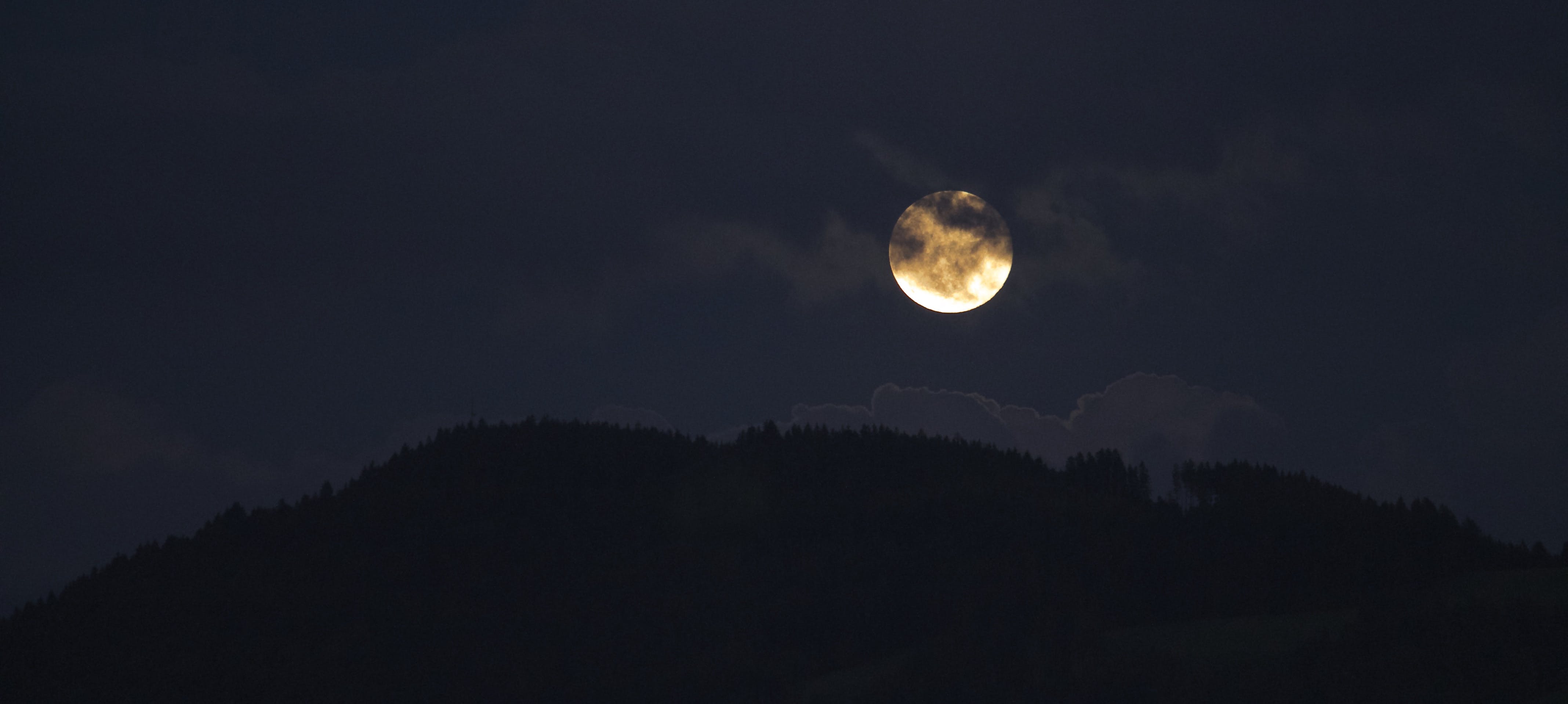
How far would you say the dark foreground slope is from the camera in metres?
59.2

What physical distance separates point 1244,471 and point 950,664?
171 feet

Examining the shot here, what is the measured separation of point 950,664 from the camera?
69562 mm

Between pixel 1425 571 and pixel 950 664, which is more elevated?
pixel 1425 571

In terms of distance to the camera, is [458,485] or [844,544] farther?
[458,485]

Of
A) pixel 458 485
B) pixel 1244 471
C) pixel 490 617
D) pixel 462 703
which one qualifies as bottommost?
pixel 462 703

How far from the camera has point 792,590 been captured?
10869 cm

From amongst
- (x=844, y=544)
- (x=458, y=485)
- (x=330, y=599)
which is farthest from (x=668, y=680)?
(x=458, y=485)

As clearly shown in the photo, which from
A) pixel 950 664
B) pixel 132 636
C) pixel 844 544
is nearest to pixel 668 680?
pixel 950 664

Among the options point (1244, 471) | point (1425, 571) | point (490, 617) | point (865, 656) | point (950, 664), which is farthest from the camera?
point (490, 617)

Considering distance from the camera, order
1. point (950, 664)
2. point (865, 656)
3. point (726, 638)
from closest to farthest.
Answer: point (950, 664) → point (865, 656) → point (726, 638)

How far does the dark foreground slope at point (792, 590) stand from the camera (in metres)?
59.2

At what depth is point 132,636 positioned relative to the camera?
13075 cm

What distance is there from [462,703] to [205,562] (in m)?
79.7

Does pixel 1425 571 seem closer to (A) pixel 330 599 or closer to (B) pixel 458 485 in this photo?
(A) pixel 330 599
